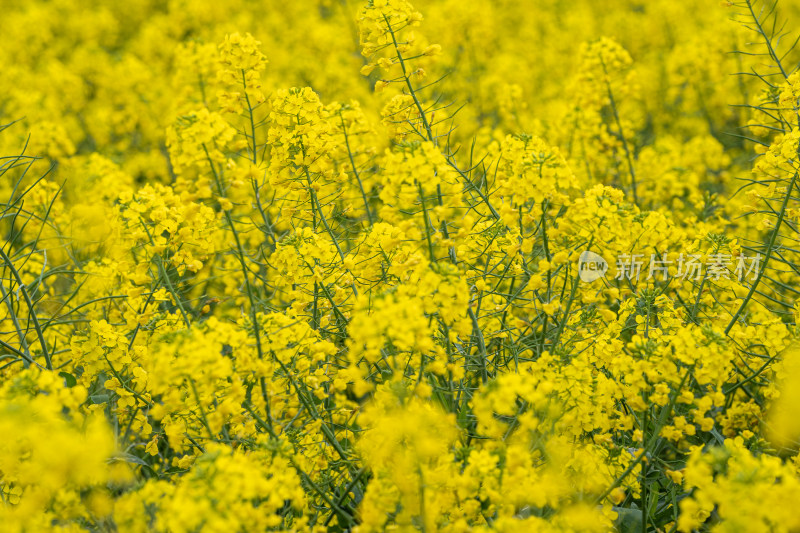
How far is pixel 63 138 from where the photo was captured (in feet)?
22.5

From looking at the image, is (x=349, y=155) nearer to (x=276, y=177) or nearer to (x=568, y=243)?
(x=276, y=177)

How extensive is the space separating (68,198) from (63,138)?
71cm

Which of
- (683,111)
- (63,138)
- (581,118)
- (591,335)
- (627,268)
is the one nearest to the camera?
(591,335)

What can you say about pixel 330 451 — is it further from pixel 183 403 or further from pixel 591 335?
pixel 591 335

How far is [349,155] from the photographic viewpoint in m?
4.29

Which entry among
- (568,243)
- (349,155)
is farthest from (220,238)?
(568,243)

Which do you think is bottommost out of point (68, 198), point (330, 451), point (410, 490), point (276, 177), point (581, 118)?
point (410, 490)

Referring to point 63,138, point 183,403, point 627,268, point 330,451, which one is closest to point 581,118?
point 627,268

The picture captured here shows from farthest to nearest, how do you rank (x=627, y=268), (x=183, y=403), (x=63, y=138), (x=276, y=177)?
(x=63, y=138) < (x=627, y=268) < (x=276, y=177) < (x=183, y=403)

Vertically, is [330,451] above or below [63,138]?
below

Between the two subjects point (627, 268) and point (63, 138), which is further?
point (63, 138)

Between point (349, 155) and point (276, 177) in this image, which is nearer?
point (276, 177)

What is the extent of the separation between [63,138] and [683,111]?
22.3 ft

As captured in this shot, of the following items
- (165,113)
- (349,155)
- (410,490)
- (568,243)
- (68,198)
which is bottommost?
(410,490)
